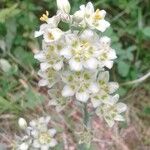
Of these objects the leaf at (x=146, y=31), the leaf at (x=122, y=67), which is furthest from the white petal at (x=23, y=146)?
the leaf at (x=146, y=31)

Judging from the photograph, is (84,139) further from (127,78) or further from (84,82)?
(127,78)

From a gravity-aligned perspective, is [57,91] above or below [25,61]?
above

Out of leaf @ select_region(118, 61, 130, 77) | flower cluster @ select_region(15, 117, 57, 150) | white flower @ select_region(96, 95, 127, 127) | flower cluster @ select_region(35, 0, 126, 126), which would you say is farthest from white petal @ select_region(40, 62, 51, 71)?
leaf @ select_region(118, 61, 130, 77)

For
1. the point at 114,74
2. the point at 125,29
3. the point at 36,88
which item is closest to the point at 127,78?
the point at 114,74

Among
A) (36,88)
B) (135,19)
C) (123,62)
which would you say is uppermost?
(135,19)

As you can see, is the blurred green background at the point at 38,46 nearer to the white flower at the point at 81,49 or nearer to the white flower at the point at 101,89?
the white flower at the point at 101,89

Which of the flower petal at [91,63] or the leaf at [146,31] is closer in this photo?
the flower petal at [91,63]
